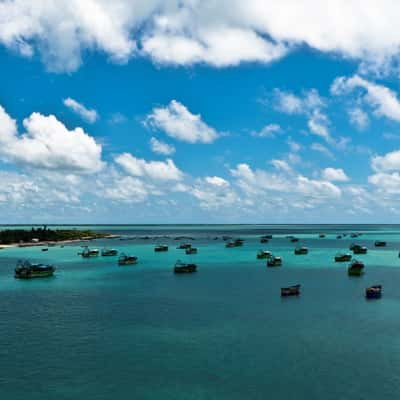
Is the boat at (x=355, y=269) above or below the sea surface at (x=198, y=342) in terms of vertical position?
above

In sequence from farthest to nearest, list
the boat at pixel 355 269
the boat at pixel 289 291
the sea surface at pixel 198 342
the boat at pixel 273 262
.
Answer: the boat at pixel 273 262
the boat at pixel 355 269
the boat at pixel 289 291
the sea surface at pixel 198 342

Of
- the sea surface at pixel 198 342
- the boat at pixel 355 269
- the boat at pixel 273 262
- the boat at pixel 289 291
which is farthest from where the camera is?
the boat at pixel 273 262

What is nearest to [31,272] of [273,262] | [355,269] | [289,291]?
[289,291]

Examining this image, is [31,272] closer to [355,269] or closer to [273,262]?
[273,262]

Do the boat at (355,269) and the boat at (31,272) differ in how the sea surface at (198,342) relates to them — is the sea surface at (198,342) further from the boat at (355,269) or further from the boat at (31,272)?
the boat at (355,269)

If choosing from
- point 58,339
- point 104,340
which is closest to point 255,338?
point 104,340

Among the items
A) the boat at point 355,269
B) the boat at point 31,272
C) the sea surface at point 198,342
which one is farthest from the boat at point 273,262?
the boat at point 31,272

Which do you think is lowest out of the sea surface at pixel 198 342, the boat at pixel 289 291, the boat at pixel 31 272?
the sea surface at pixel 198 342

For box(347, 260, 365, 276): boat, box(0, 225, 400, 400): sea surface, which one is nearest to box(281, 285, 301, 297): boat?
box(0, 225, 400, 400): sea surface

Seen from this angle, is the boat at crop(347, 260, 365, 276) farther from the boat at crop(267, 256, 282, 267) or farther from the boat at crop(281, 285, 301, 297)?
the boat at crop(281, 285, 301, 297)
